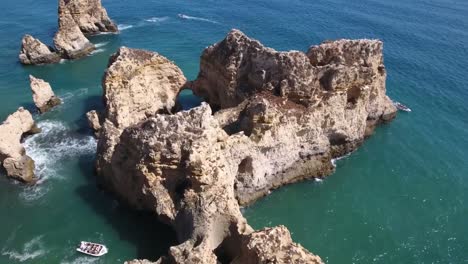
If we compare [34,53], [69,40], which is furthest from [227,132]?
[34,53]

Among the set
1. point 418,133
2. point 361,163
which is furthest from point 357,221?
point 418,133

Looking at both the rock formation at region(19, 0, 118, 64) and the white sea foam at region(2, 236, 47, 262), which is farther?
the rock formation at region(19, 0, 118, 64)

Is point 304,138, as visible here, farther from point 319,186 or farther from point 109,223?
point 109,223

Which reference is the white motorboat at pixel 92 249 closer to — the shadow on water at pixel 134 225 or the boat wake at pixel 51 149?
the shadow on water at pixel 134 225

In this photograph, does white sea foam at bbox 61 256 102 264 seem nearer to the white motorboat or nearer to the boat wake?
the white motorboat

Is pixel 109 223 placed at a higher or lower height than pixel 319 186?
lower

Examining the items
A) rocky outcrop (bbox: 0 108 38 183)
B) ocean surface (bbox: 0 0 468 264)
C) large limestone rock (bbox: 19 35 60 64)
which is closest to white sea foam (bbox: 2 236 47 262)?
ocean surface (bbox: 0 0 468 264)

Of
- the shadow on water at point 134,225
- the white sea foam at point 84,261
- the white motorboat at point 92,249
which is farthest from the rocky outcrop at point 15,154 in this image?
the white sea foam at point 84,261
